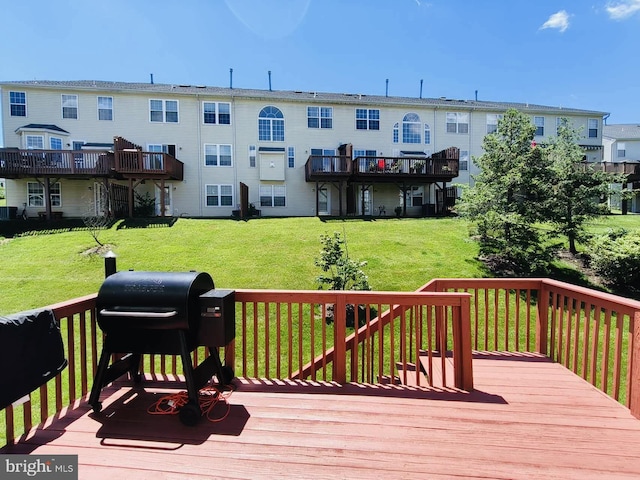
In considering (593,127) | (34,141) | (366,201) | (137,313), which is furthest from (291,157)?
(593,127)

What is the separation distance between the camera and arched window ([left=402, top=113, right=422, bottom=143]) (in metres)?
21.6

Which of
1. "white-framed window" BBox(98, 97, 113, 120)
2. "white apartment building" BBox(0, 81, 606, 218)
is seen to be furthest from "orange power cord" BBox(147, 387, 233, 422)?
"white-framed window" BBox(98, 97, 113, 120)

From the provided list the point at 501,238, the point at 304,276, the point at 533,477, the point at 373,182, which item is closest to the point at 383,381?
the point at 533,477

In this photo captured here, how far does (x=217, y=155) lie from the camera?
19.7 metres

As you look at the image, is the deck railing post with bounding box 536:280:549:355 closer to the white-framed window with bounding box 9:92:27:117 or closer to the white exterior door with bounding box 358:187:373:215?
the white exterior door with bounding box 358:187:373:215

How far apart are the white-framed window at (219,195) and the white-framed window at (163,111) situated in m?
4.59

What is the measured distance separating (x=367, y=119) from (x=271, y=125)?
642 cm

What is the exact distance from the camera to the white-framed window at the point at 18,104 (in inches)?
706

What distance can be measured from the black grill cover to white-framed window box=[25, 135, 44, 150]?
21.2 m

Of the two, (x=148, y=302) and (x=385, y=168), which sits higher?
(x=385, y=168)

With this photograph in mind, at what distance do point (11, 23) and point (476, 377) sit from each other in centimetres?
1287

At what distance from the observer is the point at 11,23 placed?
8.13 meters

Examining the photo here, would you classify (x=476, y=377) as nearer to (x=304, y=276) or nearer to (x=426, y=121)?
(x=304, y=276)

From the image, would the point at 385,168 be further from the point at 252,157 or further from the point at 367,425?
the point at 367,425
